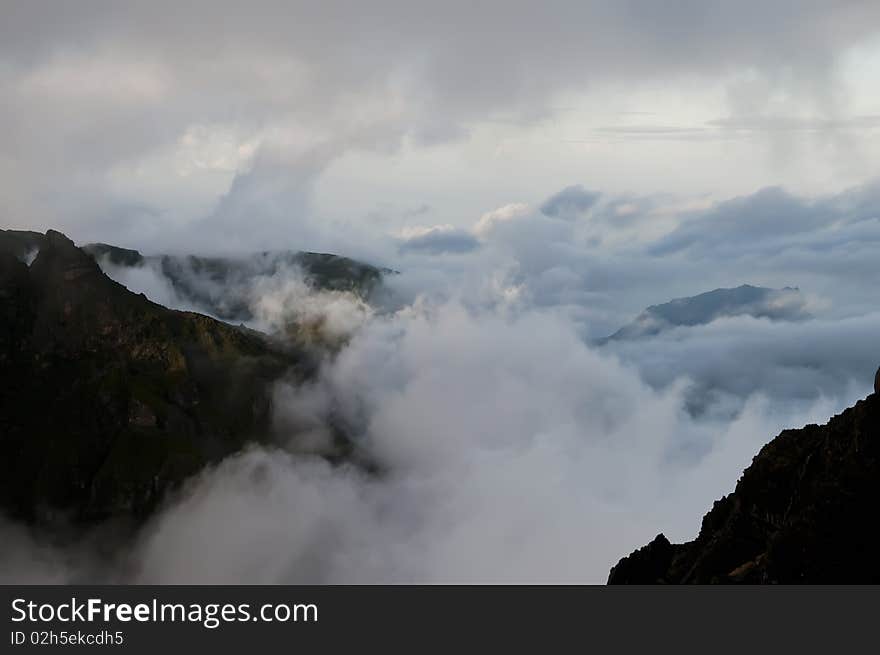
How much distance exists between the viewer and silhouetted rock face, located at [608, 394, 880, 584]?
85.3 metres

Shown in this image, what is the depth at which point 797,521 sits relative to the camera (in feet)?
293

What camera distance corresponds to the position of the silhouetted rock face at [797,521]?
8526cm
